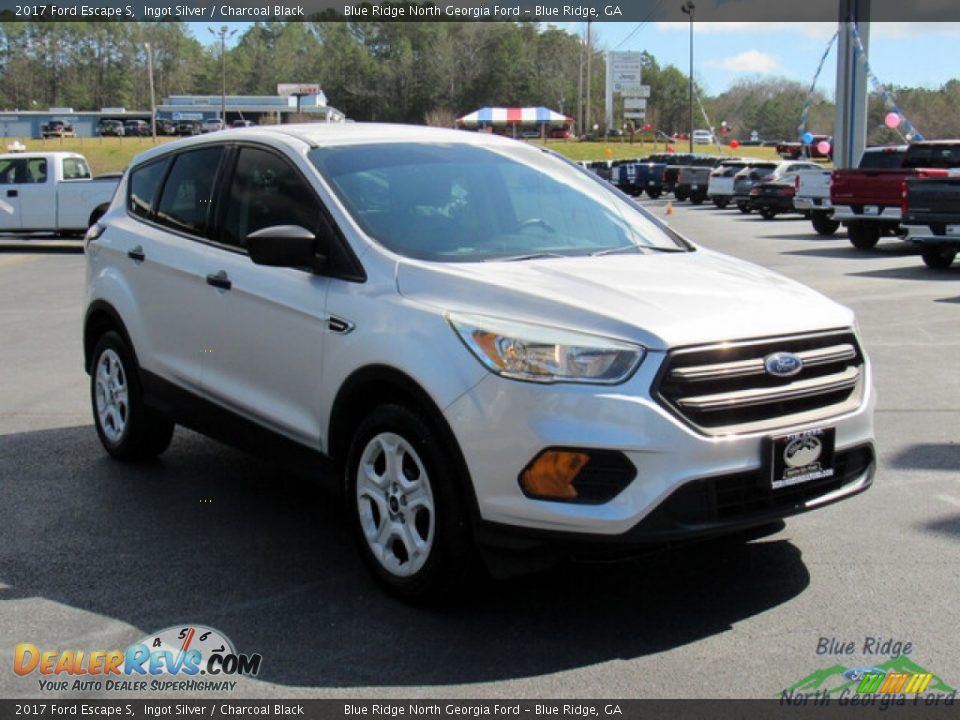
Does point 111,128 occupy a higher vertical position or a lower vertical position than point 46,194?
higher

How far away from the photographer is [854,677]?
3.73m

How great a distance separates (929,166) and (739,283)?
17.5 metres

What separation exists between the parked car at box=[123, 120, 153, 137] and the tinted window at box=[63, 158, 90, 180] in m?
94.4

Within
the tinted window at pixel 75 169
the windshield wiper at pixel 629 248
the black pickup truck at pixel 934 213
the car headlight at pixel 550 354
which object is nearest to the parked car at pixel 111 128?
the tinted window at pixel 75 169

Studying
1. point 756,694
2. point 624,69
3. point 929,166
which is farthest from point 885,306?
point 624,69

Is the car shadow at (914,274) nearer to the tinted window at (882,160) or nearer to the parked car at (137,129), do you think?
the tinted window at (882,160)

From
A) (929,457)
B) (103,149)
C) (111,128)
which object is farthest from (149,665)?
(111,128)

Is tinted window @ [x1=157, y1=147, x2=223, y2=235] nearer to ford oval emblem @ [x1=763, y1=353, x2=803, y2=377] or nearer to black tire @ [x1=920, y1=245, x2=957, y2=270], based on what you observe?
ford oval emblem @ [x1=763, y1=353, x2=803, y2=377]

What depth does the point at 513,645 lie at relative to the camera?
157 inches

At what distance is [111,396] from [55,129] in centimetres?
11649

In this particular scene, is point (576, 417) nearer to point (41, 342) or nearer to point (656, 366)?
point (656, 366)

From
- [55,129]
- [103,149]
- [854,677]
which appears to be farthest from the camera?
[55,129]

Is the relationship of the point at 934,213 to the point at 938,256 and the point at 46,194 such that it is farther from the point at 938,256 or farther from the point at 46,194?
the point at 46,194

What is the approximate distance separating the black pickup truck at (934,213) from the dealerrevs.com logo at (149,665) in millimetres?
14930
